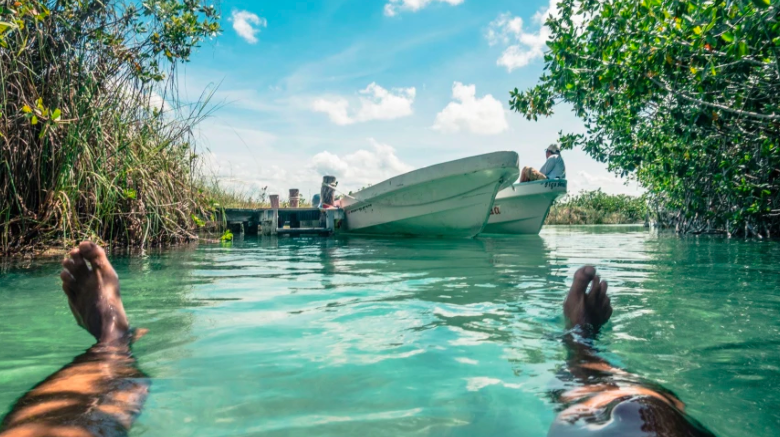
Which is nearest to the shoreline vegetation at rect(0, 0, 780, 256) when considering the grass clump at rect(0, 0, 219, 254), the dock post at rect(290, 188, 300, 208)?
the grass clump at rect(0, 0, 219, 254)

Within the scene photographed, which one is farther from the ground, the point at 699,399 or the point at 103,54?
the point at 103,54

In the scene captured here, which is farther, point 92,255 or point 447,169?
point 447,169

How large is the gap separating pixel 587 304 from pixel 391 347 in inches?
42.2

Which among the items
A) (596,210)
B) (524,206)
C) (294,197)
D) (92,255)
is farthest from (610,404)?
(596,210)

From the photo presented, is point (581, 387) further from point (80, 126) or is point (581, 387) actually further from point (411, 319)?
point (80, 126)

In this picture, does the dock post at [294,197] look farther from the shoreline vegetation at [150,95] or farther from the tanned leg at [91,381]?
the tanned leg at [91,381]

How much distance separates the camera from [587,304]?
8.00 ft

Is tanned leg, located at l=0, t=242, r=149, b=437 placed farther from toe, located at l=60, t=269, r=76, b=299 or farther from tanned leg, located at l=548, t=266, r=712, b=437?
tanned leg, located at l=548, t=266, r=712, b=437

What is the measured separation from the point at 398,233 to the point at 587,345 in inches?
355

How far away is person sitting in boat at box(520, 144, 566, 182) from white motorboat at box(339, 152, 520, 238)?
2.41 m

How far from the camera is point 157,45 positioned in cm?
647

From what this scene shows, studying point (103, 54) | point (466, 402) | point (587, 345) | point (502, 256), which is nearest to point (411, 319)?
point (587, 345)

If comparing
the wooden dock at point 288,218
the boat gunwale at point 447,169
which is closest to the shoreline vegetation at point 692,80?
the boat gunwale at point 447,169

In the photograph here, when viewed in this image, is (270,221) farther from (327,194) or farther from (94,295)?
(94,295)
